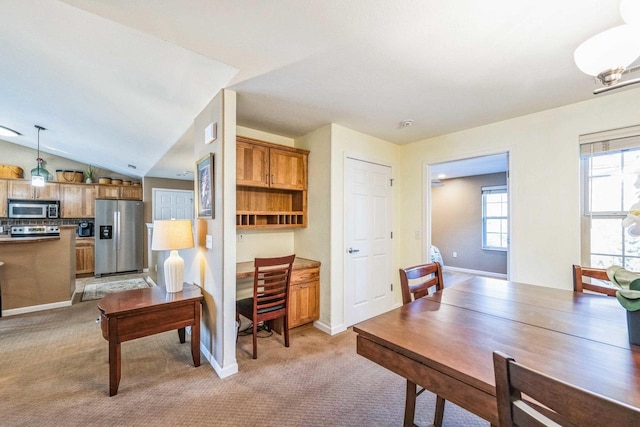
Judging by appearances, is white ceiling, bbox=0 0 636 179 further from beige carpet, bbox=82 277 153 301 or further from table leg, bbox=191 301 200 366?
beige carpet, bbox=82 277 153 301

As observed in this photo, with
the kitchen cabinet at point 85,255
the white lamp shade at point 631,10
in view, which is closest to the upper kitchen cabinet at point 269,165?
the white lamp shade at point 631,10

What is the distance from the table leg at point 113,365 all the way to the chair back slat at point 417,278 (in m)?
2.13

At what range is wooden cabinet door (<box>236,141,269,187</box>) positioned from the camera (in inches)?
112

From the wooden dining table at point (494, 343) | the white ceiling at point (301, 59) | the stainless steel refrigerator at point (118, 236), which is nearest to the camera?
the wooden dining table at point (494, 343)

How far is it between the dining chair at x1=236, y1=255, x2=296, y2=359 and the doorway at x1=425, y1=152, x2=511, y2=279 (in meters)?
3.97

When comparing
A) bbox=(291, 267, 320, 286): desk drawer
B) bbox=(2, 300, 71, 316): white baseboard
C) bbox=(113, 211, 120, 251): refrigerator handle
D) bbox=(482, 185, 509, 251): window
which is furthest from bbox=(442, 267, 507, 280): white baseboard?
bbox=(113, 211, 120, 251): refrigerator handle

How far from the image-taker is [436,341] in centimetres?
114

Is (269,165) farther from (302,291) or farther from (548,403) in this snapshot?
(548,403)

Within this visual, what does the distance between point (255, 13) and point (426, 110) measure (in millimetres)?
1928

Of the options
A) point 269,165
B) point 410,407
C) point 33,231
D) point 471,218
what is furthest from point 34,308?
point 471,218

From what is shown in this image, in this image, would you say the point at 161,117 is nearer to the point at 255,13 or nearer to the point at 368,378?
the point at 255,13

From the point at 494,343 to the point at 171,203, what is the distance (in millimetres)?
7316

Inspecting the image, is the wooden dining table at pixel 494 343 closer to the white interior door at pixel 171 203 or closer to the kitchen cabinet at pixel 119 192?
the white interior door at pixel 171 203

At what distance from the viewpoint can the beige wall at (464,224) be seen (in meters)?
6.06
